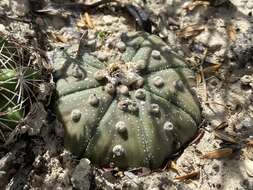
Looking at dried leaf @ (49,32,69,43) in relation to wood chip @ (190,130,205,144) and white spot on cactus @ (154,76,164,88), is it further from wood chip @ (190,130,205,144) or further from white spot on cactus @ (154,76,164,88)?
wood chip @ (190,130,205,144)

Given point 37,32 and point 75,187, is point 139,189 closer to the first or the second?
point 75,187

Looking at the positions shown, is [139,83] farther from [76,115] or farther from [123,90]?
[76,115]

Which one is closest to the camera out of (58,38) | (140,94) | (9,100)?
(9,100)

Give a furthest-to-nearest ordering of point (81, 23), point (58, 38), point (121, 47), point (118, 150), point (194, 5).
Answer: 1. point (194, 5)
2. point (81, 23)
3. point (58, 38)
4. point (121, 47)
5. point (118, 150)

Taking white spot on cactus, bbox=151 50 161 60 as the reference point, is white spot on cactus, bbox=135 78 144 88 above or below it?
below

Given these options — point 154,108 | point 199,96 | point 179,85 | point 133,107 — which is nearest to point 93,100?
point 133,107

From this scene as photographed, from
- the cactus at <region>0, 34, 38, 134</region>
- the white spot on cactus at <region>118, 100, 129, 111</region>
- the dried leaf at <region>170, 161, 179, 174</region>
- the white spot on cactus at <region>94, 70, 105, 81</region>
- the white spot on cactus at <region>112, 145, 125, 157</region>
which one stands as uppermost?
the cactus at <region>0, 34, 38, 134</region>

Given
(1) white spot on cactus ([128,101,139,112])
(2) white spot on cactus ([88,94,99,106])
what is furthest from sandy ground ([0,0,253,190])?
(1) white spot on cactus ([128,101,139,112])
